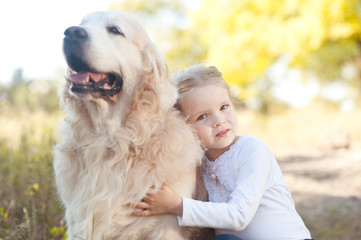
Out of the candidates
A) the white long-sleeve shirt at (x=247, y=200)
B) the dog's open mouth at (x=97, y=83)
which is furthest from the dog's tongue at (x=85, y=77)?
the white long-sleeve shirt at (x=247, y=200)

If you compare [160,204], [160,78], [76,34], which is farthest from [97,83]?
[160,204]

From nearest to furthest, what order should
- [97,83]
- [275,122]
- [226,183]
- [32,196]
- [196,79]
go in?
[97,83], [226,183], [196,79], [32,196], [275,122]

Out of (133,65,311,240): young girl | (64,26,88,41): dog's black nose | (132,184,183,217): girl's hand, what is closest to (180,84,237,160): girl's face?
(133,65,311,240): young girl

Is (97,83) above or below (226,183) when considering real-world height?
above

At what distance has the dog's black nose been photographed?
1.99 m

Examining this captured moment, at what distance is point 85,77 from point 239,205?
115 centimetres

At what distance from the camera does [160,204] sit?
1.99 metres

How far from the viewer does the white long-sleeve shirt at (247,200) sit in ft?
6.43

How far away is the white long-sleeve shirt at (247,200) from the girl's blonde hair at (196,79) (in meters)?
0.44

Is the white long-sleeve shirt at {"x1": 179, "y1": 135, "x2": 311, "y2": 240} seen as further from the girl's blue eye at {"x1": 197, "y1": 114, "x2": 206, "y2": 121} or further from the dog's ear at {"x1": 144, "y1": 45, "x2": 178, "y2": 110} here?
the dog's ear at {"x1": 144, "y1": 45, "x2": 178, "y2": 110}

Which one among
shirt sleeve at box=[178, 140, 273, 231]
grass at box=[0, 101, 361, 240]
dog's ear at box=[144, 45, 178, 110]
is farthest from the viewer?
grass at box=[0, 101, 361, 240]

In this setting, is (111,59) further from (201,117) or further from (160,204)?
(160,204)

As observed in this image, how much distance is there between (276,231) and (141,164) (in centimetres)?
89

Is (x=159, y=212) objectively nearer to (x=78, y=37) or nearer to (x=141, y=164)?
(x=141, y=164)
